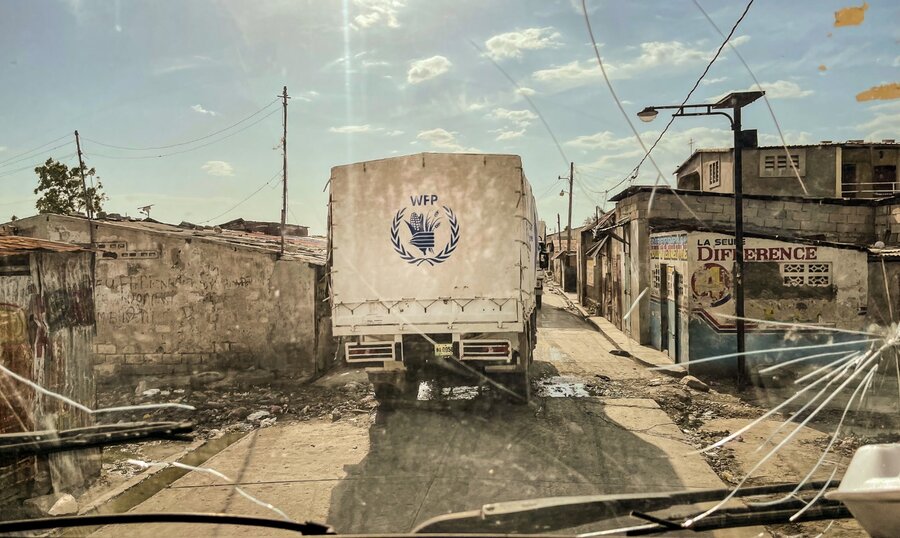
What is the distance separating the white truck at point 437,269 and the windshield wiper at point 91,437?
20.4 feet

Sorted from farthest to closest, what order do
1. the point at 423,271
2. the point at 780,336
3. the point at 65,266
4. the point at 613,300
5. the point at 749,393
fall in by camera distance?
the point at 613,300 < the point at 780,336 < the point at 749,393 < the point at 423,271 < the point at 65,266

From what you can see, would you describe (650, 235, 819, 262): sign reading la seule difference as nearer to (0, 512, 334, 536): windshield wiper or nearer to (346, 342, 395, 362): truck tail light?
(346, 342, 395, 362): truck tail light

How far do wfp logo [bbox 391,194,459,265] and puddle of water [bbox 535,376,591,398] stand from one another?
11.2 feet

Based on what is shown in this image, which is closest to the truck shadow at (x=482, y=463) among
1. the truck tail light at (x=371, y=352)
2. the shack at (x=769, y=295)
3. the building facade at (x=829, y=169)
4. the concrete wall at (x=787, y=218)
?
the truck tail light at (x=371, y=352)

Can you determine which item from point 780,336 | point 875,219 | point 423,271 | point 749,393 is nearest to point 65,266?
point 423,271

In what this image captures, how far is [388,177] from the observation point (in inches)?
331

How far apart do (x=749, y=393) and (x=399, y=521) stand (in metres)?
7.66

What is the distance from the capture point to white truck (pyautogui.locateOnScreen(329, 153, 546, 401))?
820 cm

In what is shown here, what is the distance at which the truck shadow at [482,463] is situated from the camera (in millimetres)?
5457

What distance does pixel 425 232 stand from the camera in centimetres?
831

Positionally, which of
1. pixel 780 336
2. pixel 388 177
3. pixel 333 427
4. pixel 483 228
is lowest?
pixel 333 427

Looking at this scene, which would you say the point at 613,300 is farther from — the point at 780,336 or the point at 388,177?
the point at 388,177

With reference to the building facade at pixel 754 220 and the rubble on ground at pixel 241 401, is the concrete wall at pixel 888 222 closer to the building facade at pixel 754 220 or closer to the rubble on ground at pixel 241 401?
the building facade at pixel 754 220

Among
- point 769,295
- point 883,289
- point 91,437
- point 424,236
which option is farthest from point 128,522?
point 883,289
